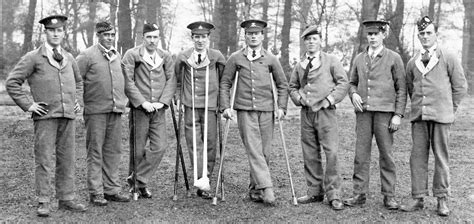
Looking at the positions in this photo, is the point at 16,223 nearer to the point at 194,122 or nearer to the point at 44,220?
the point at 44,220

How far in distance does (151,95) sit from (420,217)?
3.70 m

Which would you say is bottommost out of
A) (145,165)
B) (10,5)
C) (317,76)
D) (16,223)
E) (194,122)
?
(16,223)

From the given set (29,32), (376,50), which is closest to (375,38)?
(376,50)

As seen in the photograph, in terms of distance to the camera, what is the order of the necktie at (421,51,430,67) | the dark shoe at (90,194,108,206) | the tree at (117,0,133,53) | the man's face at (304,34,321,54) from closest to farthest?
the necktie at (421,51,430,67)
the dark shoe at (90,194,108,206)
the man's face at (304,34,321,54)
the tree at (117,0,133,53)

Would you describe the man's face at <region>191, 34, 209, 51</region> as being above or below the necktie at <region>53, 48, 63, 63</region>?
above

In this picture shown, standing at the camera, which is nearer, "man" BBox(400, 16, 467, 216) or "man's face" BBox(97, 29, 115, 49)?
"man" BBox(400, 16, 467, 216)

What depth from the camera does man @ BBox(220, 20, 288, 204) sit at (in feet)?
21.4

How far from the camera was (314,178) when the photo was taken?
6.55 meters

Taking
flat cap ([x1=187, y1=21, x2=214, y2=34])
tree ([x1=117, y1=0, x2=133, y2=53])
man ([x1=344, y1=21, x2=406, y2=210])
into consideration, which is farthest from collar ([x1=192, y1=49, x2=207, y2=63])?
tree ([x1=117, y1=0, x2=133, y2=53])

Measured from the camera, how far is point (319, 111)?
20.9 ft

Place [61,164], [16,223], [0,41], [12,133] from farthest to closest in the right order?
[0,41] < [12,133] < [61,164] < [16,223]

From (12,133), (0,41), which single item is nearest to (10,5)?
(0,41)

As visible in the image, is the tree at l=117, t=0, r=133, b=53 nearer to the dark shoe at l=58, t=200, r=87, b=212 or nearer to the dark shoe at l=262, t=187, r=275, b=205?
the dark shoe at l=58, t=200, r=87, b=212

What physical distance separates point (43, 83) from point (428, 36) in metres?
4.63
